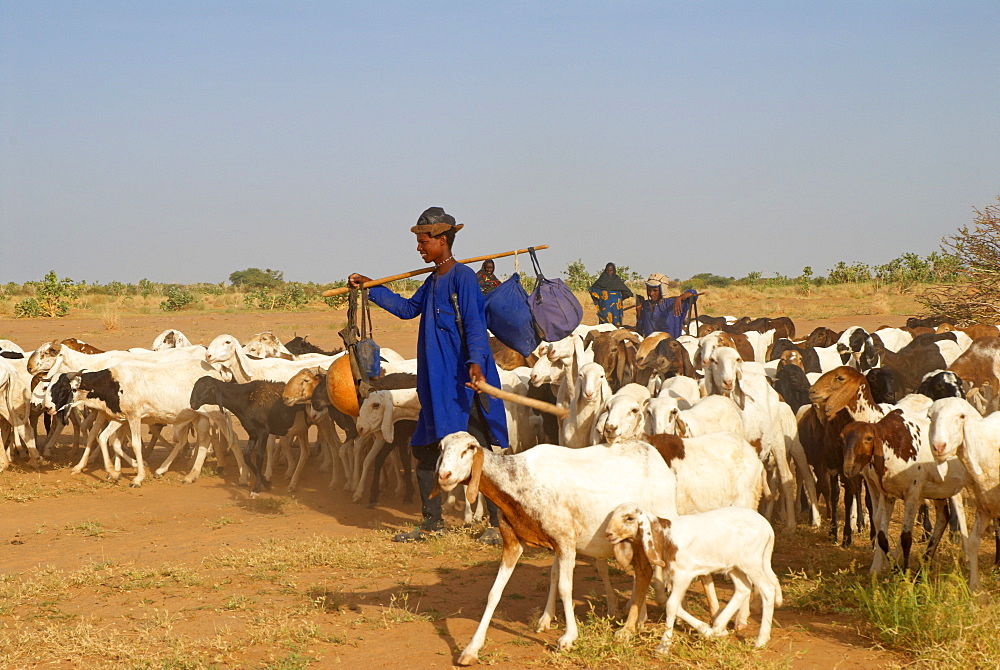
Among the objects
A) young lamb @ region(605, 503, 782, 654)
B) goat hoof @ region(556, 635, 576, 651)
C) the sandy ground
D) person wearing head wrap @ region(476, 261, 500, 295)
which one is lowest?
the sandy ground

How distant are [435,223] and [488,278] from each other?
8100mm

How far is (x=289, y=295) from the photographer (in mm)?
40031

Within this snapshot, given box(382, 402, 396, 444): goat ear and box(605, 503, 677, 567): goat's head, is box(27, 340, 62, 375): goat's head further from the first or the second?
box(605, 503, 677, 567): goat's head

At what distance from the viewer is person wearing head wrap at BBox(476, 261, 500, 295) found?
15446 mm

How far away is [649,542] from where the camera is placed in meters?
5.32

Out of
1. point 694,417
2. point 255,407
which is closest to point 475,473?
point 694,417

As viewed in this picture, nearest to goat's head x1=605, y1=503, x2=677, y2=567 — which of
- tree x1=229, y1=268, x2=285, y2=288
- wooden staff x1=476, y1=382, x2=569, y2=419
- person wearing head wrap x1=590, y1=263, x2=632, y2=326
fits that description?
wooden staff x1=476, y1=382, x2=569, y2=419

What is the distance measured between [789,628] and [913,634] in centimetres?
71

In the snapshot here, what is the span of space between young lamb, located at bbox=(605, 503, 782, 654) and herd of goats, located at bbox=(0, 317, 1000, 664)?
1 cm

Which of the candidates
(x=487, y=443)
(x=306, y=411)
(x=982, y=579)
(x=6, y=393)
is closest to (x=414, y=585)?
(x=487, y=443)

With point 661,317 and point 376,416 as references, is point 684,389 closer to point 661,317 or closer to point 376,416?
point 376,416

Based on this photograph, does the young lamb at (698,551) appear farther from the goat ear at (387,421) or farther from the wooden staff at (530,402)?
the goat ear at (387,421)

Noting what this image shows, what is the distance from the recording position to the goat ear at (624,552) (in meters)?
5.43

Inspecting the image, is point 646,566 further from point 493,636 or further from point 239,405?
point 239,405
